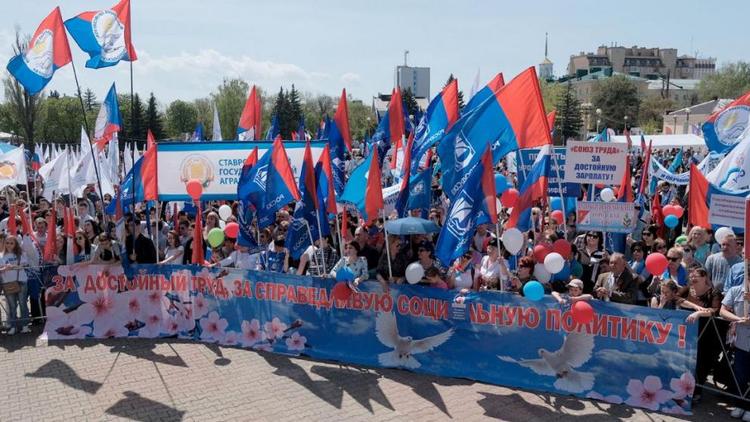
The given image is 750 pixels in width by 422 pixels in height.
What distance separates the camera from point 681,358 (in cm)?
667

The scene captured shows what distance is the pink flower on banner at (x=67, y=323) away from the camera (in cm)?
941

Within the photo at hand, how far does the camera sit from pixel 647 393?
6832 mm

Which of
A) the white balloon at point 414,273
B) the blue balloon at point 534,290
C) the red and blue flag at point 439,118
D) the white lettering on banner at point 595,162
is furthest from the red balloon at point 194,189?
the white lettering on banner at point 595,162

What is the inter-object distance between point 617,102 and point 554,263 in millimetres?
87859

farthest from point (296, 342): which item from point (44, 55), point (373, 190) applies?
point (44, 55)

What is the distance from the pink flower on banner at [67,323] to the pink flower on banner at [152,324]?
2.65ft

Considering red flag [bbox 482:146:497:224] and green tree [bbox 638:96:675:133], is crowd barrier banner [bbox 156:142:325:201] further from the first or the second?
green tree [bbox 638:96:675:133]

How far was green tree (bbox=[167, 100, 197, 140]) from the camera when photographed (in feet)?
308

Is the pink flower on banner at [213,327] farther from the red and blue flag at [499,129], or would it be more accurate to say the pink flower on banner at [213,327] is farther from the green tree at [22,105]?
the green tree at [22,105]

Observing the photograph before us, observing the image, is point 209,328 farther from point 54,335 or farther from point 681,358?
point 681,358

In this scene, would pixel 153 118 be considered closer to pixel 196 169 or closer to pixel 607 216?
pixel 196 169

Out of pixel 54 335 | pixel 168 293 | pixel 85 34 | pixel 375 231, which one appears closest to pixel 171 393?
pixel 168 293

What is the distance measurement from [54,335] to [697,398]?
8.77 m

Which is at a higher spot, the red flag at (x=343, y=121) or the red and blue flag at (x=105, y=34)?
the red and blue flag at (x=105, y=34)
